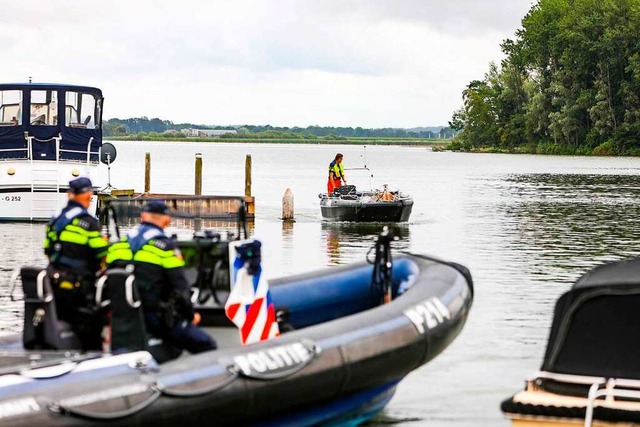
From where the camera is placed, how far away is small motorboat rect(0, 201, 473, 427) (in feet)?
30.9

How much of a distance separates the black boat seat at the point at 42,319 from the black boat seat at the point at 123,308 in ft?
1.25

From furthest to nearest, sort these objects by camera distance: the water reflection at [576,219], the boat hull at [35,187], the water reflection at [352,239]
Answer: the boat hull at [35,187]
the water reflection at [576,219]
the water reflection at [352,239]

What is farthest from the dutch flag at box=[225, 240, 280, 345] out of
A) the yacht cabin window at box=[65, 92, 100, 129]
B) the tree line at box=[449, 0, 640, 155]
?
the tree line at box=[449, 0, 640, 155]

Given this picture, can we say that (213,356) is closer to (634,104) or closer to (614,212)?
(614,212)

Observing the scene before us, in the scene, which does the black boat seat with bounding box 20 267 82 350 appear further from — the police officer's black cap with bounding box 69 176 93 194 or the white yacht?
the white yacht

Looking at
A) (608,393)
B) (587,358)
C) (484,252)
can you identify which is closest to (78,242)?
(587,358)

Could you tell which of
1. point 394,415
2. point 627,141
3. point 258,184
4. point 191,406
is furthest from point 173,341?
point 627,141

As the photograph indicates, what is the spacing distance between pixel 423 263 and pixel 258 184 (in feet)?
192

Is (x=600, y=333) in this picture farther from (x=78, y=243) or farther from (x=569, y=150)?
(x=569, y=150)

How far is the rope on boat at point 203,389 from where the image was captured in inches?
379

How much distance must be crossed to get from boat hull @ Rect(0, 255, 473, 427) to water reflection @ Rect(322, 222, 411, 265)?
45.2 feet

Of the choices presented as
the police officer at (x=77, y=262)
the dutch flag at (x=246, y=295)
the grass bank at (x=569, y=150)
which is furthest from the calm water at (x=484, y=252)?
the grass bank at (x=569, y=150)

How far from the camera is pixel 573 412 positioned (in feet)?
31.1

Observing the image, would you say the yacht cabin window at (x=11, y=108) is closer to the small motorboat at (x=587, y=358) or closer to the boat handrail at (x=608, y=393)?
the small motorboat at (x=587, y=358)
